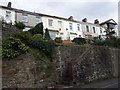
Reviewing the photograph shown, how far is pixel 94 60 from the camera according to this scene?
1379 cm

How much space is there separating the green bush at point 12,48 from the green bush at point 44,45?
123 cm

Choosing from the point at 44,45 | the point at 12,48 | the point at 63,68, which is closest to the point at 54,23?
the point at 63,68

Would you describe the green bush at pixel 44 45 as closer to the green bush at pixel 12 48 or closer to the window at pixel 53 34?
the green bush at pixel 12 48

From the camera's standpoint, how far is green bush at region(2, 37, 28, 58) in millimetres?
8516

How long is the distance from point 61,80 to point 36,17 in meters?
16.8

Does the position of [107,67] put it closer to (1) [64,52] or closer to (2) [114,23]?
(1) [64,52]

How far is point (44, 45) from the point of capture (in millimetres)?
10820

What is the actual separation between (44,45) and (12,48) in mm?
2846

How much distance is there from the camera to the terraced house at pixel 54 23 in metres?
22.2

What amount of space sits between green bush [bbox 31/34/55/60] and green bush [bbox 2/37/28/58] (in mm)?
1229

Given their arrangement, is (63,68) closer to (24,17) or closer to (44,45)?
(44,45)

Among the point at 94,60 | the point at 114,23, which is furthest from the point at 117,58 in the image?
the point at 114,23

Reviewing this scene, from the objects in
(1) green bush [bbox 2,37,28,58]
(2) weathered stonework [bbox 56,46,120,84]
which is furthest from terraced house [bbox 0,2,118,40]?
(1) green bush [bbox 2,37,28,58]

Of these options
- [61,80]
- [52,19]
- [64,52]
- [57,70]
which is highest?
[52,19]
